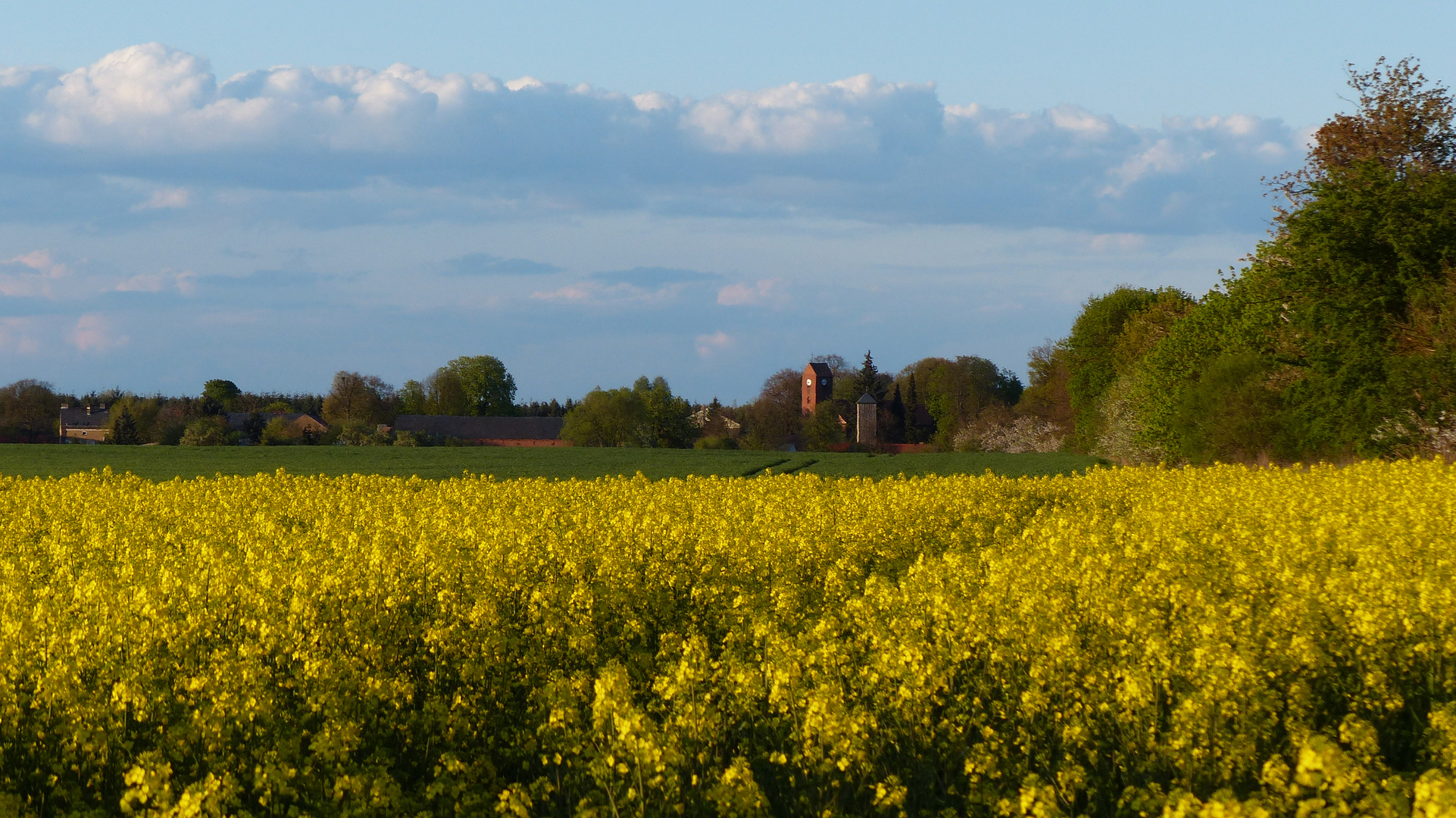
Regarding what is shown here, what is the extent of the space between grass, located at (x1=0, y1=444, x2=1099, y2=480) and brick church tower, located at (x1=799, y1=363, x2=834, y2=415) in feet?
256

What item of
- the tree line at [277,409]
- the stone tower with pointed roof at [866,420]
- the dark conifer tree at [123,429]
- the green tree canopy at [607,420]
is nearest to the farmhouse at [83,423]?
the tree line at [277,409]

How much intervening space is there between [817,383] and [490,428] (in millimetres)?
46537

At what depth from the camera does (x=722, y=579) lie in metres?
9.88

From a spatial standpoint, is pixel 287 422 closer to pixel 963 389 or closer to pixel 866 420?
pixel 866 420

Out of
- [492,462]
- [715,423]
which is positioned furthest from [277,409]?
[492,462]

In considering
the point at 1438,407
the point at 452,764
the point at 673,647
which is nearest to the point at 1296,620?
the point at 673,647

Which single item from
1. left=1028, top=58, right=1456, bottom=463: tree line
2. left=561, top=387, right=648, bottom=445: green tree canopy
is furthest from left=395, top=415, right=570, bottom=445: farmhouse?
left=1028, top=58, right=1456, bottom=463: tree line

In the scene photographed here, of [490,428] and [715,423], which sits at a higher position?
[715,423]

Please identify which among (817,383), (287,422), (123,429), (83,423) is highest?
(817,383)

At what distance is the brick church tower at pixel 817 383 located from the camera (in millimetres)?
140625

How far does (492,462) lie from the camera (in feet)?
171

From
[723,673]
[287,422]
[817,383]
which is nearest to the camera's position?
[723,673]

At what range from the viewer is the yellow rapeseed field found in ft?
17.4

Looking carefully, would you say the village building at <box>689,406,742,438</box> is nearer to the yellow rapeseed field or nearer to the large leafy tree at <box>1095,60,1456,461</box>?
the large leafy tree at <box>1095,60,1456,461</box>
